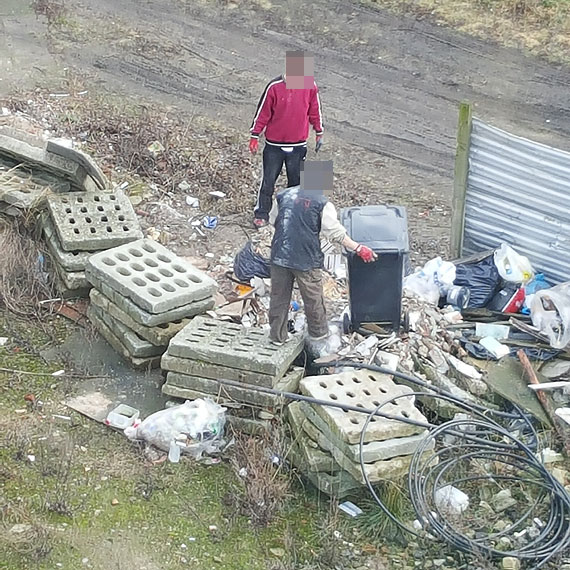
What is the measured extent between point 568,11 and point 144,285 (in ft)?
32.5

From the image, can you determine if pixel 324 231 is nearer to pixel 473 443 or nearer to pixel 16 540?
pixel 473 443

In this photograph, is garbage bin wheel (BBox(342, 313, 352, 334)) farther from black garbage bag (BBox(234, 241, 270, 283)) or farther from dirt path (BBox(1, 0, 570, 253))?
dirt path (BBox(1, 0, 570, 253))

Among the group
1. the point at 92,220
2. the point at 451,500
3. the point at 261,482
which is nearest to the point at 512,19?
the point at 92,220

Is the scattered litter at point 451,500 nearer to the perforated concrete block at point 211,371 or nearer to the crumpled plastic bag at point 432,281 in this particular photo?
the perforated concrete block at point 211,371

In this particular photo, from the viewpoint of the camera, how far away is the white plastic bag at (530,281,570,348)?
720 cm

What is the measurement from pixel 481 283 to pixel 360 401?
2259mm

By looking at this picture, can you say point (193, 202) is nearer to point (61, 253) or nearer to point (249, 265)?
point (249, 265)

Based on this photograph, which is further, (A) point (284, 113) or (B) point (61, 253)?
(A) point (284, 113)

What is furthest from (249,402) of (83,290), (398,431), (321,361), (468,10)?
(468,10)

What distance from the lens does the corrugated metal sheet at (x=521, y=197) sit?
308 inches

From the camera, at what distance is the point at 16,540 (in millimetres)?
5371

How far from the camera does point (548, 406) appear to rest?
264 inches

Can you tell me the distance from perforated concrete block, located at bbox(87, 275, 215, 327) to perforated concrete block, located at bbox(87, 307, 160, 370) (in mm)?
290

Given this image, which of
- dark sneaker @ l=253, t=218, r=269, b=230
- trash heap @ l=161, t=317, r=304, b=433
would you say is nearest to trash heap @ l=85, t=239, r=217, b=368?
trash heap @ l=161, t=317, r=304, b=433
